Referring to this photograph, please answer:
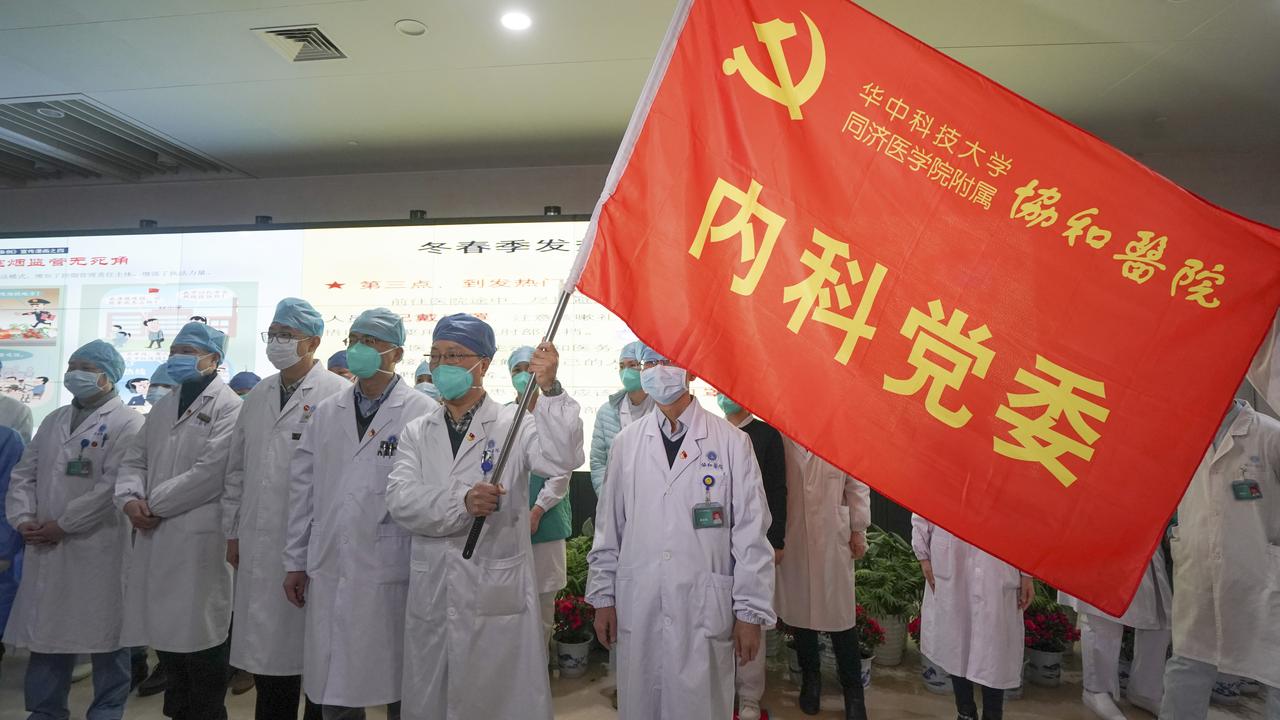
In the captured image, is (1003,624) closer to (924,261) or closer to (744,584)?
(744,584)

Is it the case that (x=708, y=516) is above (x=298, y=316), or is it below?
below

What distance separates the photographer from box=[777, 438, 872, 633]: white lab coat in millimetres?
3539

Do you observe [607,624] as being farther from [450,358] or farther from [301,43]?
[301,43]

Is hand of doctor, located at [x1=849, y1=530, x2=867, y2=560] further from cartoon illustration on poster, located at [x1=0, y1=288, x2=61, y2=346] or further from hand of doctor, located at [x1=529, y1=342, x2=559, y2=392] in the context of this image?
cartoon illustration on poster, located at [x1=0, y1=288, x2=61, y2=346]

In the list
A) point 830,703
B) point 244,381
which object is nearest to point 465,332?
point 830,703

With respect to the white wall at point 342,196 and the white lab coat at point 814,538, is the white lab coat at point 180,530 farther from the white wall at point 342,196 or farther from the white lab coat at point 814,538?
the white wall at point 342,196

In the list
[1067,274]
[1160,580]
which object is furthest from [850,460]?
[1160,580]

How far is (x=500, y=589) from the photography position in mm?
2273

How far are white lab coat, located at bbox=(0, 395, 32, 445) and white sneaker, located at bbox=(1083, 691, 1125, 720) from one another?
7.37 metres

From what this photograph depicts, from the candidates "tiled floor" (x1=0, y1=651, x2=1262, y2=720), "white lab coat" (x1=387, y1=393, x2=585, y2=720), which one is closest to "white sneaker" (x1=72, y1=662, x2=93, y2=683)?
"tiled floor" (x1=0, y1=651, x2=1262, y2=720)

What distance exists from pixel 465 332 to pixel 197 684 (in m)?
2.06

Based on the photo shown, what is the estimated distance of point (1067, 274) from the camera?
1496 millimetres

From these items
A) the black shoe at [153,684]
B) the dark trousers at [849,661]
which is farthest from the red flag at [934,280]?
the black shoe at [153,684]

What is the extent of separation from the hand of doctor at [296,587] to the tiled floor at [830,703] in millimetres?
1462
